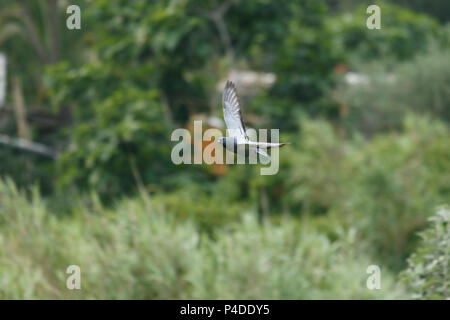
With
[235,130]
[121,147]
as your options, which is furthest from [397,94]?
[235,130]

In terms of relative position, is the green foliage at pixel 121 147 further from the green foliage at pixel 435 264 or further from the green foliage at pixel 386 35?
the green foliage at pixel 435 264

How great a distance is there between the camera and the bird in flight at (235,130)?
264 centimetres

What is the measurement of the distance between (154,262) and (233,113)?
4.97 metres

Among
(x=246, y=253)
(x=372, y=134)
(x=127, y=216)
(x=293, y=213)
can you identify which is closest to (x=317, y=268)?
(x=246, y=253)

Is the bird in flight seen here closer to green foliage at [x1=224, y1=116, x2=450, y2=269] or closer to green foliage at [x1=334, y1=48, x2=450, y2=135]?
green foliage at [x1=224, y1=116, x2=450, y2=269]

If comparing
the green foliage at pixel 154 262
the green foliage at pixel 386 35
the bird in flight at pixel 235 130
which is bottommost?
the green foliage at pixel 154 262

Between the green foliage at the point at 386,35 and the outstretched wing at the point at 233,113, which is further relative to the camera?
the green foliage at the point at 386,35

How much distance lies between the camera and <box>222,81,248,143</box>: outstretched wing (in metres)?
2.76

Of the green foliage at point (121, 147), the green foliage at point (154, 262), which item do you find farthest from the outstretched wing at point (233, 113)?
the green foliage at point (121, 147)

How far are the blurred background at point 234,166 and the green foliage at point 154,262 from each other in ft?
0.06
